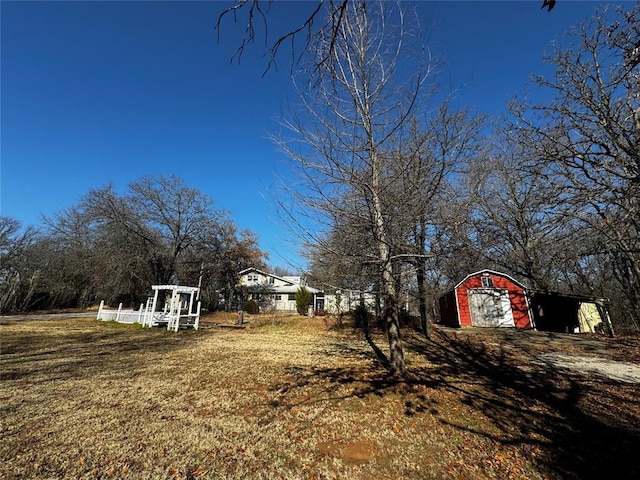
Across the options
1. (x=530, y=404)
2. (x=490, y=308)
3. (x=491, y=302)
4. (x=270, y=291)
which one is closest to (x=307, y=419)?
(x=530, y=404)

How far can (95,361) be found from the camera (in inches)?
309

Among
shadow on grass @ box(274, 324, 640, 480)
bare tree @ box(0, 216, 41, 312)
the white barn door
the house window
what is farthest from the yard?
bare tree @ box(0, 216, 41, 312)

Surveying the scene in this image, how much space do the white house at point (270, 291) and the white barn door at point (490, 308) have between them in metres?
19.5

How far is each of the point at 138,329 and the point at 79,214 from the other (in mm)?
18499

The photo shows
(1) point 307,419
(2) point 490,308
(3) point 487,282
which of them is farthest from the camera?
(3) point 487,282

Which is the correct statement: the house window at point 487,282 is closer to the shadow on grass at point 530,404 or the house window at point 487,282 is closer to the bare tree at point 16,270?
the shadow on grass at point 530,404

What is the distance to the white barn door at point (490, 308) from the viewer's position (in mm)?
17859

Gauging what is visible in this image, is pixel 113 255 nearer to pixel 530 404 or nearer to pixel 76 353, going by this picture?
pixel 76 353

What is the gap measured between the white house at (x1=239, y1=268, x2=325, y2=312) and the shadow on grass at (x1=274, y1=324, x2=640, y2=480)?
90.2 ft

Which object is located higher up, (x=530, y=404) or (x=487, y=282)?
(x=487, y=282)

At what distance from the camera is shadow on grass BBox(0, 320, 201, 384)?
6.57 m

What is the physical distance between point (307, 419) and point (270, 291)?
104 feet

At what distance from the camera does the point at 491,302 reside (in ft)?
59.3

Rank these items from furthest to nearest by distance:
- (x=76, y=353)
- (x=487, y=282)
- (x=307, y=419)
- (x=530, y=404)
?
(x=487, y=282)
(x=76, y=353)
(x=530, y=404)
(x=307, y=419)
